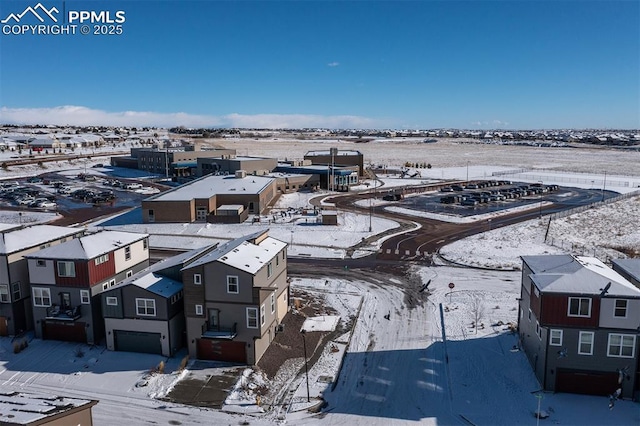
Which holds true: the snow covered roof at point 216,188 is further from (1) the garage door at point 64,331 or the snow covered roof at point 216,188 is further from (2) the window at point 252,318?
(2) the window at point 252,318

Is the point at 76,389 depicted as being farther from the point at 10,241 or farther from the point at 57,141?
the point at 57,141

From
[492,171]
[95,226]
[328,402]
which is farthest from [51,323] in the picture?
[492,171]

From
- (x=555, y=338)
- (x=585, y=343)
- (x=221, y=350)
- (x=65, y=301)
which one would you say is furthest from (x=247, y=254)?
(x=585, y=343)

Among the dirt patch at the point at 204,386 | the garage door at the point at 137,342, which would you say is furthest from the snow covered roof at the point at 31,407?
the garage door at the point at 137,342

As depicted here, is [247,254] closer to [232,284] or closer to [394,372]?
[232,284]

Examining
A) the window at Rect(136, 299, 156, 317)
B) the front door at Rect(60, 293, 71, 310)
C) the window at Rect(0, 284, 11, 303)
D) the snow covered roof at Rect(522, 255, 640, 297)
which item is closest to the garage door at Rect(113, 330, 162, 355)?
the window at Rect(136, 299, 156, 317)

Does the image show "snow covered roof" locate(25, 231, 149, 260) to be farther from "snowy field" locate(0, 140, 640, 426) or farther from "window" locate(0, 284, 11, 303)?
"snowy field" locate(0, 140, 640, 426)
